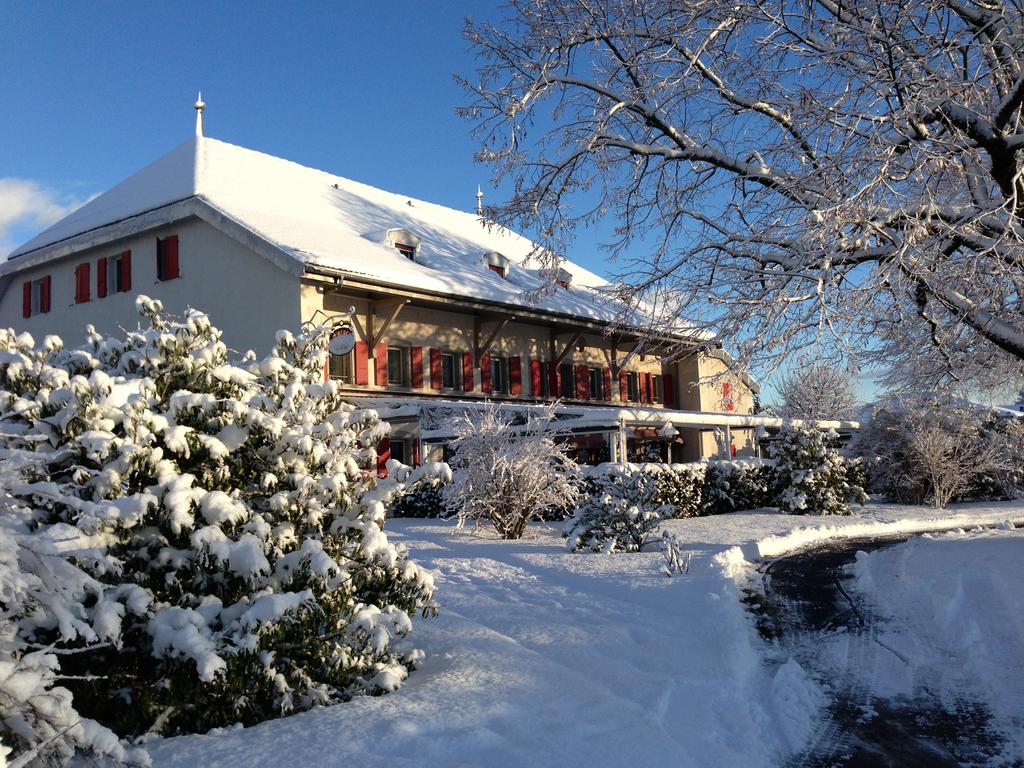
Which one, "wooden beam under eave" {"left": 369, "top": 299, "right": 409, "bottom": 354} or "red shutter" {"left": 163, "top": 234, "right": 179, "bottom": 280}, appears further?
"red shutter" {"left": 163, "top": 234, "right": 179, "bottom": 280}

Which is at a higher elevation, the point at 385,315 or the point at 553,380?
the point at 385,315

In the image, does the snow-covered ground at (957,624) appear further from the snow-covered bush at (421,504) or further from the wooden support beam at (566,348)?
the wooden support beam at (566,348)

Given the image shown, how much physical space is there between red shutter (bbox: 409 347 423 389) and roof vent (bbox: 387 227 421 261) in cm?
264

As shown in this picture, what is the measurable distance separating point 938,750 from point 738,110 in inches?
280

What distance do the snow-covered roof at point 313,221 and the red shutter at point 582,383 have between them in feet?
7.27

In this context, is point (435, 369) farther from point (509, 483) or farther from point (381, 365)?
point (509, 483)

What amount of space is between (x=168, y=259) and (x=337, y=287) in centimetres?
523

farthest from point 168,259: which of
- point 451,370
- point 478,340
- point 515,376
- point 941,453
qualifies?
point 941,453

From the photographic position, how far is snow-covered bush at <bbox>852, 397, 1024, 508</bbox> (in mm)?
21844

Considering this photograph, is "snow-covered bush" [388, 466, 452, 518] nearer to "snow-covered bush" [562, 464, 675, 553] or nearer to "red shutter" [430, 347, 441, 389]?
"red shutter" [430, 347, 441, 389]

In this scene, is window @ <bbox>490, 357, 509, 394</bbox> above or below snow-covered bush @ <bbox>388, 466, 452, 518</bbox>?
above

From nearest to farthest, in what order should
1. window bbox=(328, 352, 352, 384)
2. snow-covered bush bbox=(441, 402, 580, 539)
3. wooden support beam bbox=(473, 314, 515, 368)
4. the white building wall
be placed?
snow-covered bush bbox=(441, 402, 580, 539) < the white building wall < window bbox=(328, 352, 352, 384) < wooden support beam bbox=(473, 314, 515, 368)

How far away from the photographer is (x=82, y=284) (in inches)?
923

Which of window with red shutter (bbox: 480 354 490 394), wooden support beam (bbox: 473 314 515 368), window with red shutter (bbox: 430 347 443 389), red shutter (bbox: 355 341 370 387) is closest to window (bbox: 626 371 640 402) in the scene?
window with red shutter (bbox: 480 354 490 394)
